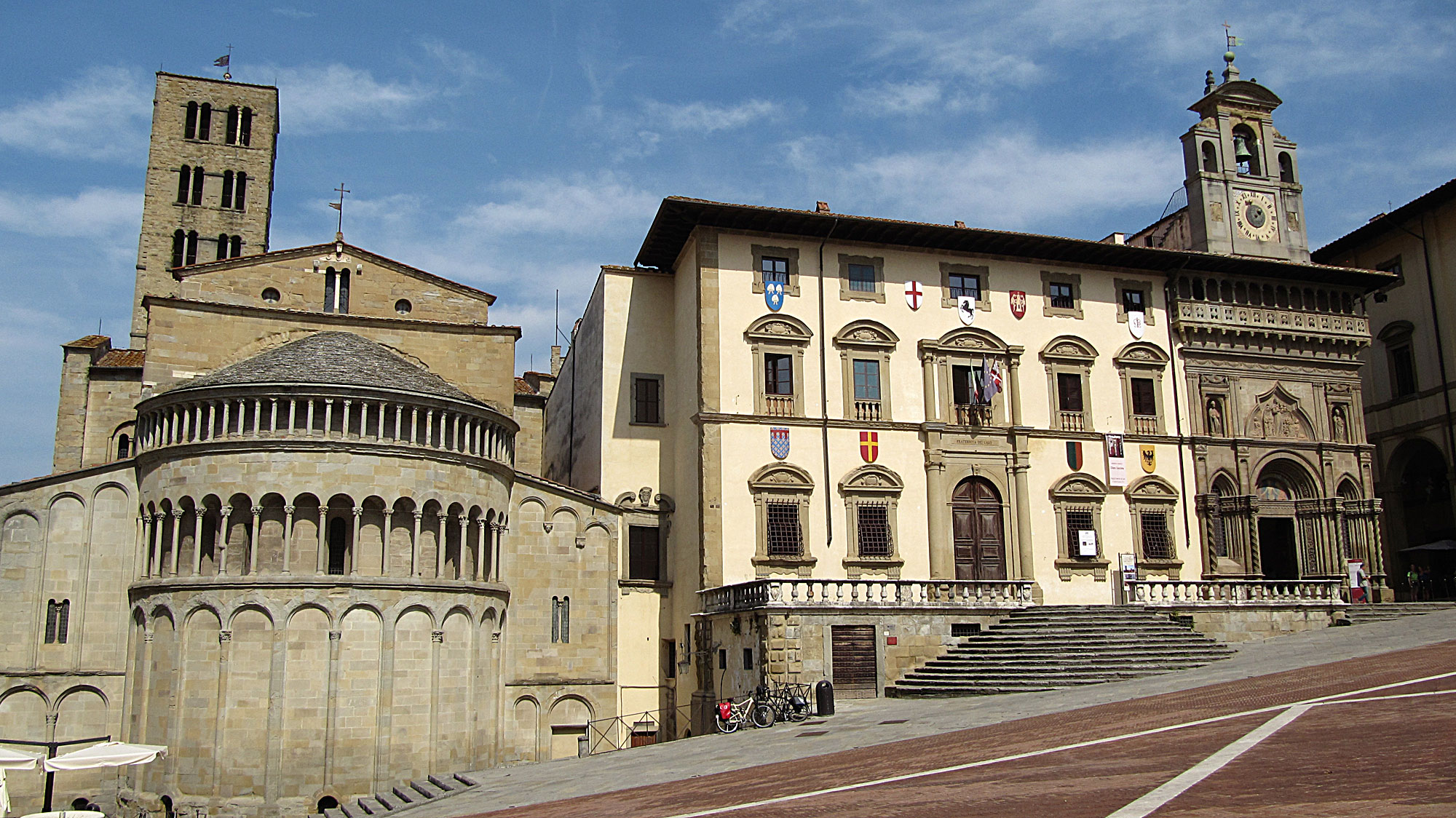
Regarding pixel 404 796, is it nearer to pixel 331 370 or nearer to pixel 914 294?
pixel 331 370

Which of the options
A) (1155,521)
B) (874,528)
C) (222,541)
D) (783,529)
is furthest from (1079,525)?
(222,541)

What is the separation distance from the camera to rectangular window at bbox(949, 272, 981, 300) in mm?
38625

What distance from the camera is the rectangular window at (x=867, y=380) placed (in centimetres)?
3691

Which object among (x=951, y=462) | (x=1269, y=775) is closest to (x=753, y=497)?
(x=951, y=462)

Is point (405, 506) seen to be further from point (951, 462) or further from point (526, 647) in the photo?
point (951, 462)

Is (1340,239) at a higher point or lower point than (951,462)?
higher

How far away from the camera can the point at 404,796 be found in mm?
28469

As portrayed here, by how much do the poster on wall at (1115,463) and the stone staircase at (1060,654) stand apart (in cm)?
606

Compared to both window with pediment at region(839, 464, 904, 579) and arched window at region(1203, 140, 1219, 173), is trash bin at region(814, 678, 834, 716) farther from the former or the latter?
arched window at region(1203, 140, 1219, 173)

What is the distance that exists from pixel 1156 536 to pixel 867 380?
11.5m

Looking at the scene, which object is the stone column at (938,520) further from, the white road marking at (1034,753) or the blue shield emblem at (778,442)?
the white road marking at (1034,753)

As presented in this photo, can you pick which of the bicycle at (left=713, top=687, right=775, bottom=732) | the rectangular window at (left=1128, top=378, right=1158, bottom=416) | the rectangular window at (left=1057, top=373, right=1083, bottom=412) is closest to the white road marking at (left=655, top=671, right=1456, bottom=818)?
the bicycle at (left=713, top=687, right=775, bottom=732)

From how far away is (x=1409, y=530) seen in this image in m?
45.8

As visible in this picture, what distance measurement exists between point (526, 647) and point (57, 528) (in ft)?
45.4
